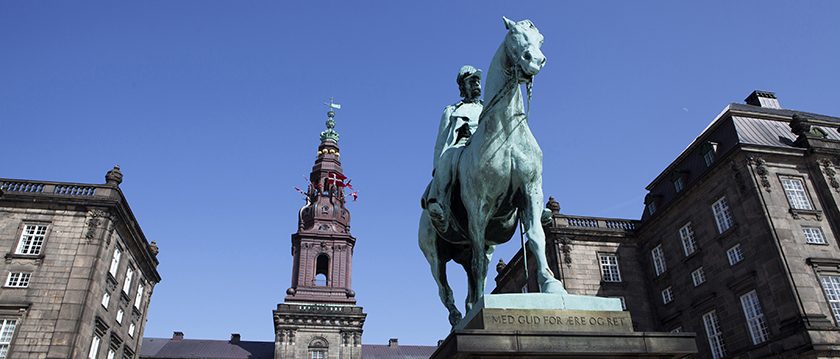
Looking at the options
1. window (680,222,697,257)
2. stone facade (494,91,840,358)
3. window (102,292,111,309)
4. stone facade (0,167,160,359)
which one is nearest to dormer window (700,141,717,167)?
stone facade (494,91,840,358)

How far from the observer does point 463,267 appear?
26.6 feet

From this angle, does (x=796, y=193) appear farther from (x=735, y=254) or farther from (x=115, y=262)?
(x=115, y=262)

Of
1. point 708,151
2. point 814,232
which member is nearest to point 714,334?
point 814,232

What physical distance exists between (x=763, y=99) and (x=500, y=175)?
3915 centimetres

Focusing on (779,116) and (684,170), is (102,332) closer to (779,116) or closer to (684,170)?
(684,170)

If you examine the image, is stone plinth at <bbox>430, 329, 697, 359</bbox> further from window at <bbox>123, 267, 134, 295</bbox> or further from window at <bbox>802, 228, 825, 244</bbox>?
window at <bbox>123, 267, 134, 295</bbox>

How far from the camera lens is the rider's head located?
820cm

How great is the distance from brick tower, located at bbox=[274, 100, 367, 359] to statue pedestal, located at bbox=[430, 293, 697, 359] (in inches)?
2131

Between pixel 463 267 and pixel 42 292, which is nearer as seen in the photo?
pixel 463 267

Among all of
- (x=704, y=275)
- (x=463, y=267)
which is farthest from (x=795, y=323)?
(x=463, y=267)

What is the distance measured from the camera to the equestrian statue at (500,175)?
6188mm

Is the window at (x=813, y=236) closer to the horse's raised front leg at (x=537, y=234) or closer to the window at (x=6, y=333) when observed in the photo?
the horse's raised front leg at (x=537, y=234)

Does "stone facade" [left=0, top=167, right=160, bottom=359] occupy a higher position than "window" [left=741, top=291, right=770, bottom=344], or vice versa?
"stone facade" [left=0, top=167, right=160, bottom=359]

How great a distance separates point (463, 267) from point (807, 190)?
26.8m
